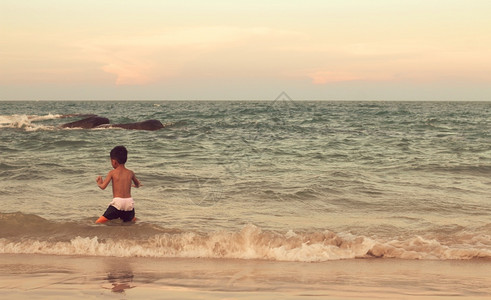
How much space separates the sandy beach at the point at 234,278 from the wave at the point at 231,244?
22 centimetres

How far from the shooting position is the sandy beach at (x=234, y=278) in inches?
170

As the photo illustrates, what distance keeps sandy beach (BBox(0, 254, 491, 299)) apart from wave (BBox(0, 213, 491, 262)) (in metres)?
0.22

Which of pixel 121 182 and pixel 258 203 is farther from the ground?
pixel 121 182

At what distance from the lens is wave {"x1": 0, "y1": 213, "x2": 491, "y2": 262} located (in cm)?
603

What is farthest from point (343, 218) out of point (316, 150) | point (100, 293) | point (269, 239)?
point (316, 150)

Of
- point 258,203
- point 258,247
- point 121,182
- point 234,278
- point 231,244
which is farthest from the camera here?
point 258,203

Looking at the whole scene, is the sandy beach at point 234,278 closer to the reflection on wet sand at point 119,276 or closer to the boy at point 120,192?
the reflection on wet sand at point 119,276

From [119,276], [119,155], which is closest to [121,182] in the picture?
[119,155]

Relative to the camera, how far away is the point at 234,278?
4.95 metres

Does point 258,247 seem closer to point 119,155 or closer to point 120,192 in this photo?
point 120,192

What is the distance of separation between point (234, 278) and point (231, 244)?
4.52 ft

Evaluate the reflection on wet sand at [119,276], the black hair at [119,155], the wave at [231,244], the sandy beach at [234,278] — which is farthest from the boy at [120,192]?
the reflection on wet sand at [119,276]

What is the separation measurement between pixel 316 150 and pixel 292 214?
327 inches

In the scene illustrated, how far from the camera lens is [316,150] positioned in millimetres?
16422
